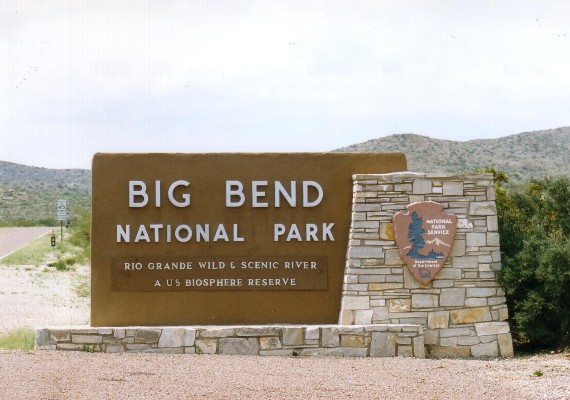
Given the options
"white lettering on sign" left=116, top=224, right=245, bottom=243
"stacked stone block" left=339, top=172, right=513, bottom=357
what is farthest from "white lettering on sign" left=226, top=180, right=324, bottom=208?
"stacked stone block" left=339, top=172, right=513, bottom=357

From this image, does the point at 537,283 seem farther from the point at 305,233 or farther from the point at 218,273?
the point at 218,273

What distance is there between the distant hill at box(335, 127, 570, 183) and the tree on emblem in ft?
107

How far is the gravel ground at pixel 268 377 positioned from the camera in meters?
9.63

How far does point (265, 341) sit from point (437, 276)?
301 cm

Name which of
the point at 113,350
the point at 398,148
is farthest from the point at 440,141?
the point at 113,350

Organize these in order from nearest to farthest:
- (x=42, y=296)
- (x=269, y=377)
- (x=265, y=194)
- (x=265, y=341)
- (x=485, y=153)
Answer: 1. (x=269, y=377)
2. (x=265, y=341)
3. (x=265, y=194)
4. (x=42, y=296)
5. (x=485, y=153)

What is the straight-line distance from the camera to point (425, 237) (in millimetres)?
12977

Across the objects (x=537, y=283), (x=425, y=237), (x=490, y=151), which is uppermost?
(x=490, y=151)

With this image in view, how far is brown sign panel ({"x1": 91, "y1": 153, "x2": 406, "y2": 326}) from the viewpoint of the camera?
13148mm

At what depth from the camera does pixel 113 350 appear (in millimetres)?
12625

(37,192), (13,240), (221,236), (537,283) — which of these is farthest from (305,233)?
(37,192)

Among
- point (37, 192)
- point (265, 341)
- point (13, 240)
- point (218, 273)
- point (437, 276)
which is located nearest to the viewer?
point (265, 341)

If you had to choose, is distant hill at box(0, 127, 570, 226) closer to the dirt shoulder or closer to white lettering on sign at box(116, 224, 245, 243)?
the dirt shoulder

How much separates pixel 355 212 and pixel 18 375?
5796mm
